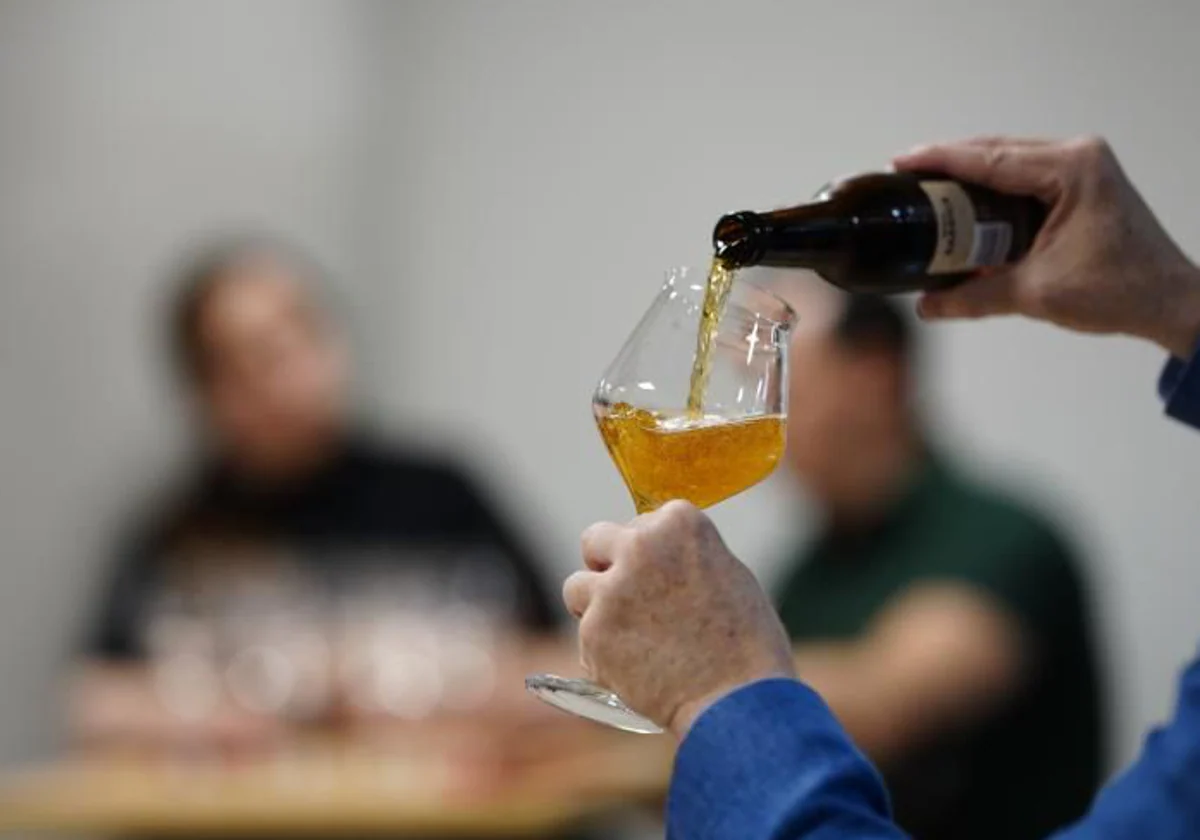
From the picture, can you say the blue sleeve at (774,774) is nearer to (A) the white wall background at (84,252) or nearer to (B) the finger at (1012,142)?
(B) the finger at (1012,142)

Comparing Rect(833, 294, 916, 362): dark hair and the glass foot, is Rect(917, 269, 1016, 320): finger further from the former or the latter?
Rect(833, 294, 916, 362): dark hair

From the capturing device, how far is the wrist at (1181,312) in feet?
4.00

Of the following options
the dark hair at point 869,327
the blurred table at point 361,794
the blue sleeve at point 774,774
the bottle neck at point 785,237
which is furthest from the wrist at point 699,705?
the dark hair at point 869,327

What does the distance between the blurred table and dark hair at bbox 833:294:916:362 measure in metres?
0.63

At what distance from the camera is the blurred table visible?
2.29 meters

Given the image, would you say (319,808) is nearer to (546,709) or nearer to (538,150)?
(546,709)

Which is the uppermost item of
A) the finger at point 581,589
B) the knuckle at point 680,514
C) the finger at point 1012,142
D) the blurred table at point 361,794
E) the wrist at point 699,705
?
the finger at point 1012,142

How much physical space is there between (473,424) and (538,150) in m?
0.63

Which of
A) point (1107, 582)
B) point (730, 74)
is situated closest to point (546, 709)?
point (1107, 582)

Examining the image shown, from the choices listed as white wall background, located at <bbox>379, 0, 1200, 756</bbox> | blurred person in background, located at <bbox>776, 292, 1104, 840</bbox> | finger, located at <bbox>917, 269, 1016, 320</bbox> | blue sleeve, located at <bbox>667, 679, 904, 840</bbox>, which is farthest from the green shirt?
blue sleeve, located at <bbox>667, 679, 904, 840</bbox>

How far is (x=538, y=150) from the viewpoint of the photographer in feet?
13.3

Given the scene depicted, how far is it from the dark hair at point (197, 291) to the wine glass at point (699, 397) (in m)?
2.16

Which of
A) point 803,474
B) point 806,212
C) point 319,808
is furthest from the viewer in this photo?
point 803,474

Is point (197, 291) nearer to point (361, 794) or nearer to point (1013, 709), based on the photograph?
point (361, 794)
